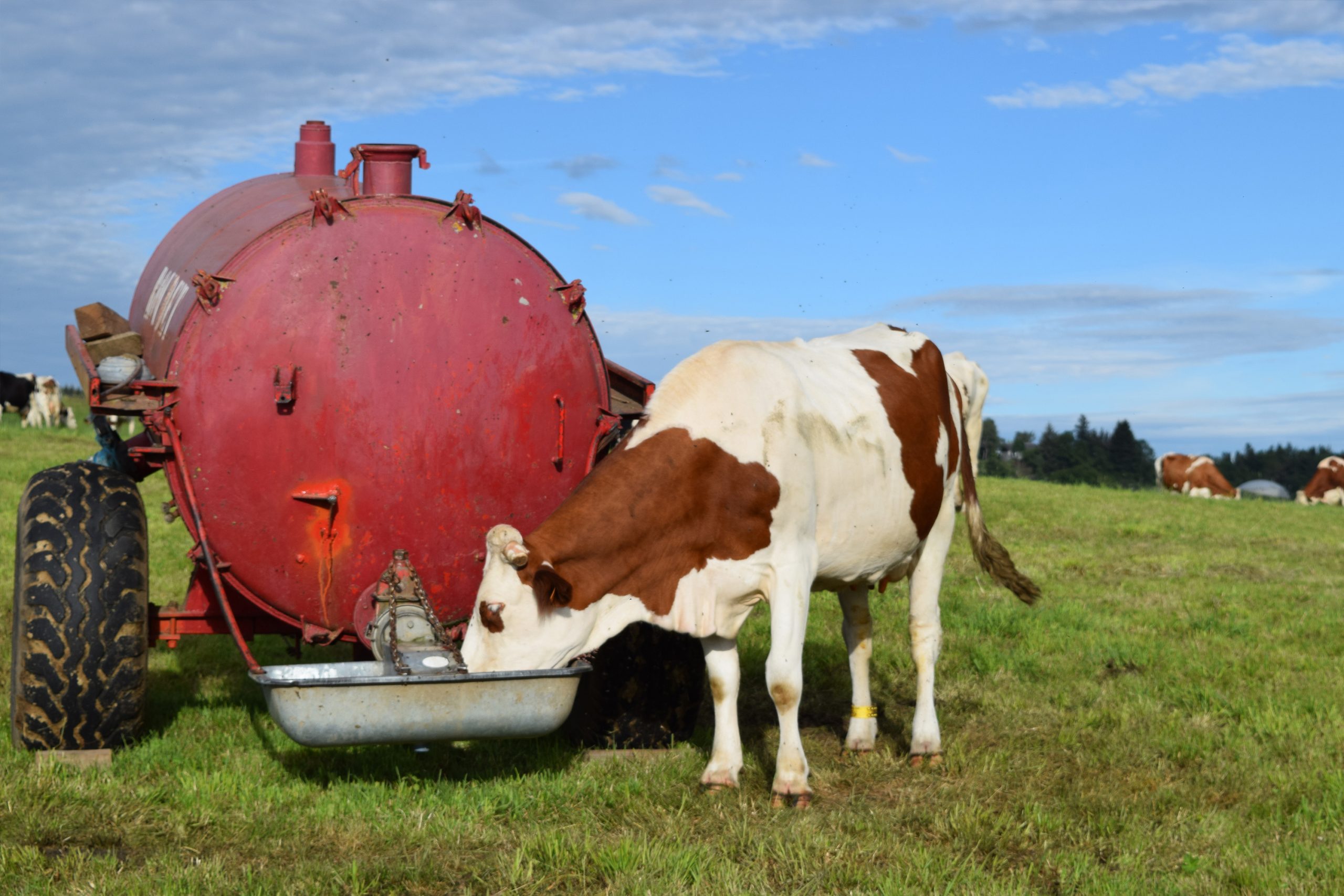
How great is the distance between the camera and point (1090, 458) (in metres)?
76.9

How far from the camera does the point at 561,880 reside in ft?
15.7

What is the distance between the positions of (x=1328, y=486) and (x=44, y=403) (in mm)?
36644

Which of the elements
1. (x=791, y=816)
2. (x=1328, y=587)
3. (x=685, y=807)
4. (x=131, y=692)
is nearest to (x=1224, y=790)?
(x=791, y=816)

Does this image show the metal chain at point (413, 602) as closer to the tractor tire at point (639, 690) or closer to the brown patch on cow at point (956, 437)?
the tractor tire at point (639, 690)

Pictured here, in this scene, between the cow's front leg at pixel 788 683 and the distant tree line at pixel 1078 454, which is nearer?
the cow's front leg at pixel 788 683

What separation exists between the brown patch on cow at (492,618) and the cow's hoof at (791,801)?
1.51 meters

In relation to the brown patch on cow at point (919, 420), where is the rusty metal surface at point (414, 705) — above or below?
below

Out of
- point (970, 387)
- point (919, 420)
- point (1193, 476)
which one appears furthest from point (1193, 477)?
point (919, 420)

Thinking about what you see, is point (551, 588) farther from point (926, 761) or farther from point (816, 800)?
point (926, 761)

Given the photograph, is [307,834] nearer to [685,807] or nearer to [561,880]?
[561,880]

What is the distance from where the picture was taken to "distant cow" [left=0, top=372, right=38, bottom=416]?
35.0 m

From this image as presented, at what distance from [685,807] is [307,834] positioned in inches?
64.3

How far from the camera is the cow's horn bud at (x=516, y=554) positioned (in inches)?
207

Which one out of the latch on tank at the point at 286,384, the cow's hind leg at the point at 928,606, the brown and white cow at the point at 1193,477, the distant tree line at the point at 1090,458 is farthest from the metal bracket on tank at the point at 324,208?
the distant tree line at the point at 1090,458
